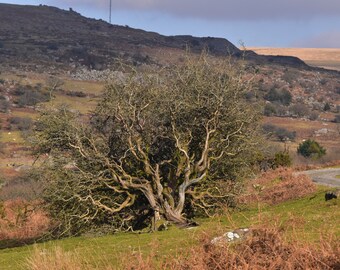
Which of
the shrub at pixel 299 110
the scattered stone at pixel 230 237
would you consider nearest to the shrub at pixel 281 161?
the scattered stone at pixel 230 237

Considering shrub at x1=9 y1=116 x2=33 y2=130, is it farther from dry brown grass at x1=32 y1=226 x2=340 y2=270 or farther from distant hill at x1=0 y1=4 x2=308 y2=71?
dry brown grass at x1=32 y1=226 x2=340 y2=270

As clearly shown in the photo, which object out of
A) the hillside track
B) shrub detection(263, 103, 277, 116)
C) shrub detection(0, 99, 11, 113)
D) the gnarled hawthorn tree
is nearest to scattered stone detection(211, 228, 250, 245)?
the gnarled hawthorn tree

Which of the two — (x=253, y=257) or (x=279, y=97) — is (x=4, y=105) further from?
(x=253, y=257)

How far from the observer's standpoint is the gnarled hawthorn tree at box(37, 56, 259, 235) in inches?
918

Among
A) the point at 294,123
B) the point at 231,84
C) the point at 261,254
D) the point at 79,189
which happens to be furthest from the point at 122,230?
the point at 294,123

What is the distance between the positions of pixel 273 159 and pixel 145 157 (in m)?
22.7

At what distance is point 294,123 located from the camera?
386 ft

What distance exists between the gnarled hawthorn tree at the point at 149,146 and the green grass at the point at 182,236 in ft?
5.32

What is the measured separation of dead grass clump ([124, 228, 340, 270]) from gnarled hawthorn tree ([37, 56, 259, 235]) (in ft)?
34.5

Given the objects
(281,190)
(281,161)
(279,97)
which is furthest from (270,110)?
(281,190)

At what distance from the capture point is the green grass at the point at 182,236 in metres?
13.5

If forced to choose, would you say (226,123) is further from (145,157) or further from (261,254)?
(261,254)

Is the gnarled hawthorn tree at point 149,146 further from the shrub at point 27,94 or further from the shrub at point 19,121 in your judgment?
the shrub at point 27,94

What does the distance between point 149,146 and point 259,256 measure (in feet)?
43.6
